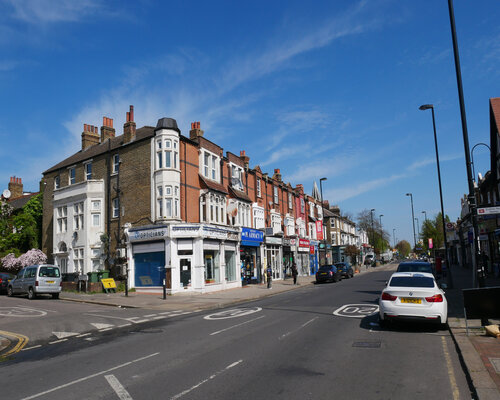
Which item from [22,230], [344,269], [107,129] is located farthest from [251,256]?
[22,230]

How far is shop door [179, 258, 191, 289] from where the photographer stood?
2695 centimetres

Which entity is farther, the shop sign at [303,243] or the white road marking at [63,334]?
the shop sign at [303,243]

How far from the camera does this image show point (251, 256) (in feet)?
120

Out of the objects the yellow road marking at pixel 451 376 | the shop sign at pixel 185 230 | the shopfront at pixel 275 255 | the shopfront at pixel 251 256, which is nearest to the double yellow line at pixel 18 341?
the yellow road marking at pixel 451 376

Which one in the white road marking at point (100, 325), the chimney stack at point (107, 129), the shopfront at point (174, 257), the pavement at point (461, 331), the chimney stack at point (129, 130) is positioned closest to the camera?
the pavement at point (461, 331)

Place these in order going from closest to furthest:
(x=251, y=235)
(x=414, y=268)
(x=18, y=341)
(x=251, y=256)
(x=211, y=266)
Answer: (x=18, y=341) → (x=414, y=268) → (x=211, y=266) → (x=251, y=235) → (x=251, y=256)

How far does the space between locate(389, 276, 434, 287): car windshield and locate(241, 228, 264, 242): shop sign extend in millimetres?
22540

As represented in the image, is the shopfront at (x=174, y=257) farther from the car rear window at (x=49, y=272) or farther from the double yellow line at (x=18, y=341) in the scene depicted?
the double yellow line at (x=18, y=341)

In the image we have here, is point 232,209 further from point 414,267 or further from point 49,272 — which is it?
point 414,267

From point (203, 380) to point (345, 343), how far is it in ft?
13.6

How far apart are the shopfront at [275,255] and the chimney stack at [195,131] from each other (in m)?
13.1

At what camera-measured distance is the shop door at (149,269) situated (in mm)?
27062

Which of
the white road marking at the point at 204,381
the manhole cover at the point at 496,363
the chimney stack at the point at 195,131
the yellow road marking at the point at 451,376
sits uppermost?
the chimney stack at the point at 195,131

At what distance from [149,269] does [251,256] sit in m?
11.2
